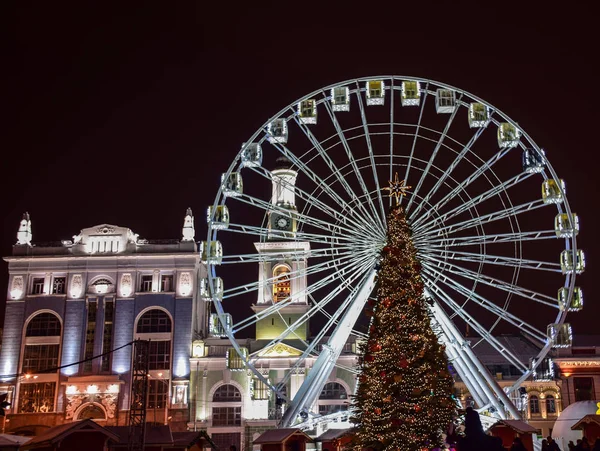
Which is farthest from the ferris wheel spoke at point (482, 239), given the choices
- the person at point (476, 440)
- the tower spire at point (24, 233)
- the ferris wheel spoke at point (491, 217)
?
the tower spire at point (24, 233)

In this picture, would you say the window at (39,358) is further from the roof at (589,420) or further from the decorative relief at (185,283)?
the roof at (589,420)

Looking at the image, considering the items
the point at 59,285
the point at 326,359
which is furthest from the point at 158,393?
the point at 326,359

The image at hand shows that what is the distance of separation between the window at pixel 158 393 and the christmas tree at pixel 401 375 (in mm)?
37676

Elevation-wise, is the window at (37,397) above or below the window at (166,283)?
below

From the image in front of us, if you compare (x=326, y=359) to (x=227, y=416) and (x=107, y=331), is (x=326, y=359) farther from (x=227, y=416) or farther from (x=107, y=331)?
(x=107, y=331)

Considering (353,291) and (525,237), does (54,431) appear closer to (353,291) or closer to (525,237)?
(353,291)

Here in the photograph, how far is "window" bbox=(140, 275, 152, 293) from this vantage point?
63.9 metres

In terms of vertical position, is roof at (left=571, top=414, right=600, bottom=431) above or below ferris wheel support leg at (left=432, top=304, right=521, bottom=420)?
below

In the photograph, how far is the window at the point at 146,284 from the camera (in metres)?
63.9

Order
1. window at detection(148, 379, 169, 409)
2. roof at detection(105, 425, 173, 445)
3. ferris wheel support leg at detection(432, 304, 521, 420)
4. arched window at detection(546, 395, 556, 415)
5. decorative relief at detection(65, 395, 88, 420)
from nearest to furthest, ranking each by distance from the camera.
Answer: roof at detection(105, 425, 173, 445) → ferris wheel support leg at detection(432, 304, 521, 420) → arched window at detection(546, 395, 556, 415) → decorative relief at detection(65, 395, 88, 420) → window at detection(148, 379, 169, 409)

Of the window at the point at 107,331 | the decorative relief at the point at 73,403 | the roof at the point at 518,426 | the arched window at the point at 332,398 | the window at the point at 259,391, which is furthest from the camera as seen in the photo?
the window at the point at 107,331

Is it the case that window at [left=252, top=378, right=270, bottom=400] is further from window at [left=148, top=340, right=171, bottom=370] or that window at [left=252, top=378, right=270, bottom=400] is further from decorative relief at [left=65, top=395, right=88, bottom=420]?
decorative relief at [left=65, top=395, right=88, bottom=420]

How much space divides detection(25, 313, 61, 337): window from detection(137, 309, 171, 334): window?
6.83 m

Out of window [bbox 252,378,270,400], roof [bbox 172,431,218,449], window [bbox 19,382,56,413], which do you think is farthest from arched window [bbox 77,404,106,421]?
roof [bbox 172,431,218,449]
